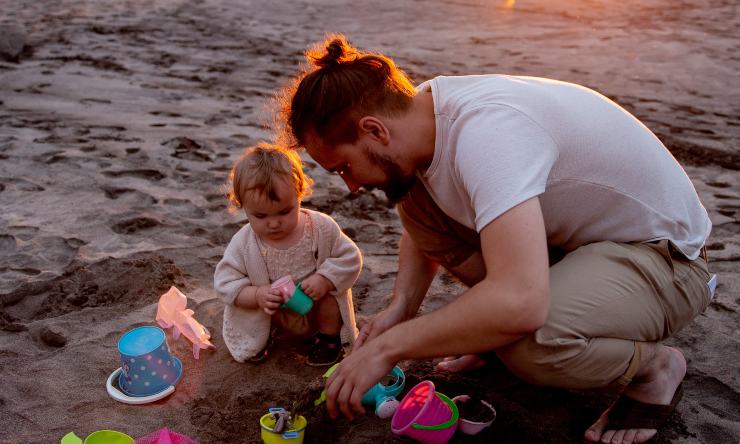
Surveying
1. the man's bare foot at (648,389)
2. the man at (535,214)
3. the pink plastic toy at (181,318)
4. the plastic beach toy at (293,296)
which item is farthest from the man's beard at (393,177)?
the pink plastic toy at (181,318)

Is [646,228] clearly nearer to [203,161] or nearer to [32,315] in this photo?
[32,315]

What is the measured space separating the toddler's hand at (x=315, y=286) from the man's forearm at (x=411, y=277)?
0.25 m

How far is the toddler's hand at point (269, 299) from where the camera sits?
2.26 metres

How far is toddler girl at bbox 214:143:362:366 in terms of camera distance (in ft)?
7.45

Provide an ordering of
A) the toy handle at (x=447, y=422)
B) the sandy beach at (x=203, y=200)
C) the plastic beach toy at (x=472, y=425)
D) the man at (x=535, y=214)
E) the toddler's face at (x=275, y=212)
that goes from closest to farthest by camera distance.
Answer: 1. the man at (x=535, y=214)
2. the toy handle at (x=447, y=422)
3. the plastic beach toy at (x=472, y=425)
4. the sandy beach at (x=203, y=200)
5. the toddler's face at (x=275, y=212)

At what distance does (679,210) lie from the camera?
1.95m

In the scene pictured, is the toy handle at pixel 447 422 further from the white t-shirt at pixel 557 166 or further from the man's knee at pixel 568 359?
the white t-shirt at pixel 557 166

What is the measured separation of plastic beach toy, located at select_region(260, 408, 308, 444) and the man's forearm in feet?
1.74

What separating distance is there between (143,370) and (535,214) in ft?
4.55

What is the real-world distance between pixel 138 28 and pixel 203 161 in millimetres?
5461

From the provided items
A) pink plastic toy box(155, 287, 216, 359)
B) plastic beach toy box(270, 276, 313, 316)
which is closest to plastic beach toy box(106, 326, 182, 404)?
pink plastic toy box(155, 287, 216, 359)

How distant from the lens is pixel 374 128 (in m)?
1.78

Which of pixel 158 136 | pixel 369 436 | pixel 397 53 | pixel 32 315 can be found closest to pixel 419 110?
pixel 369 436

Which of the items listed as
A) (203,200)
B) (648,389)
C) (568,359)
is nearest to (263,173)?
(568,359)
